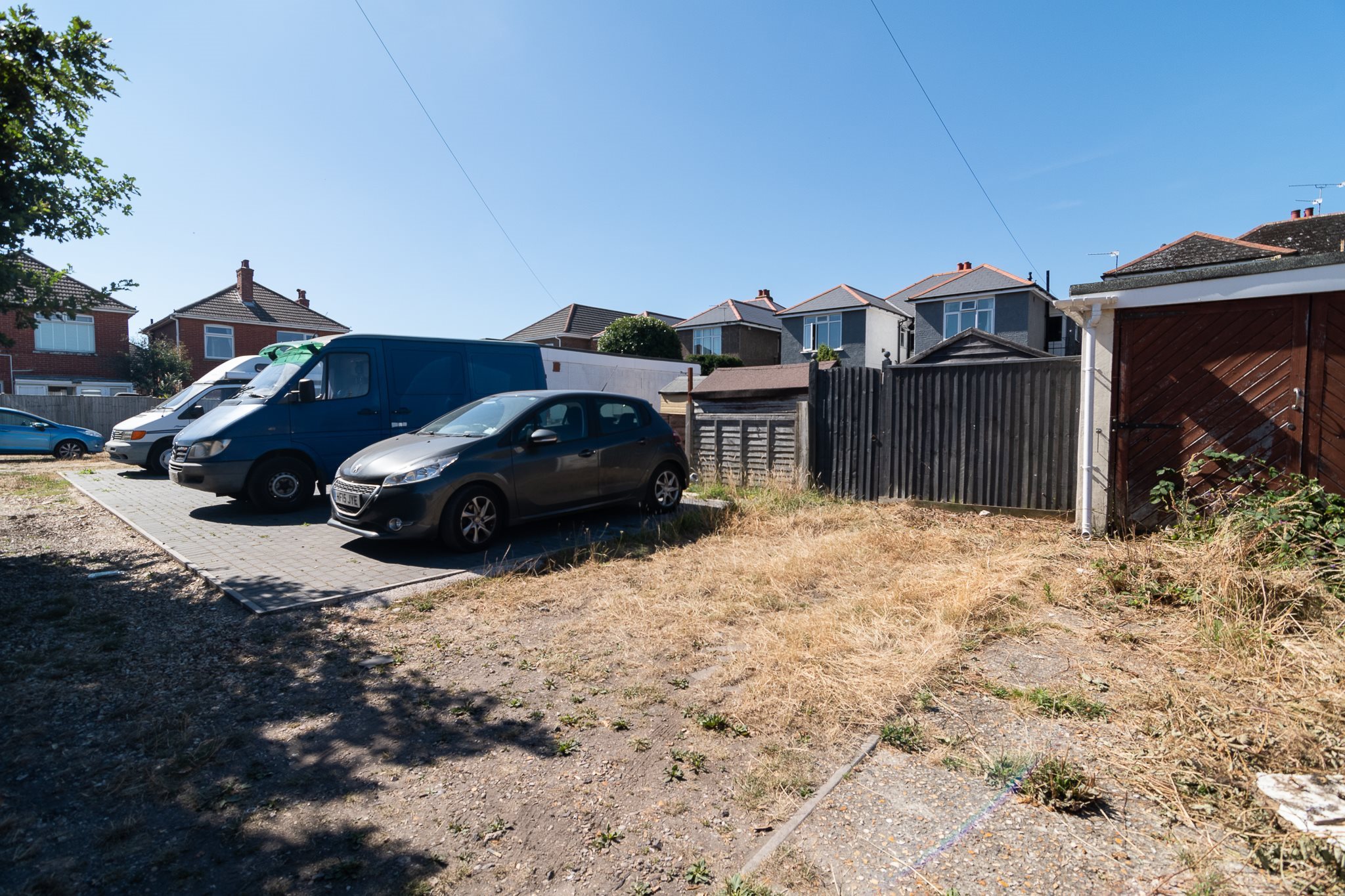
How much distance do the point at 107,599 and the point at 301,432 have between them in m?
4.02

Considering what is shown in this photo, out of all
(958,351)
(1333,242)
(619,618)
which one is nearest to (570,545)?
(619,618)

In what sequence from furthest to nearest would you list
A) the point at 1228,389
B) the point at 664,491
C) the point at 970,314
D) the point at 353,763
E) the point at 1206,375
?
the point at 970,314, the point at 664,491, the point at 1206,375, the point at 1228,389, the point at 353,763

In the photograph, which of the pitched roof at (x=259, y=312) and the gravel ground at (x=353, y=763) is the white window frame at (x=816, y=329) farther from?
the gravel ground at (x=353, y=763)

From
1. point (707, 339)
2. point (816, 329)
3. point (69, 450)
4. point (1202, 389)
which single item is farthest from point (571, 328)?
point (1202, 389)

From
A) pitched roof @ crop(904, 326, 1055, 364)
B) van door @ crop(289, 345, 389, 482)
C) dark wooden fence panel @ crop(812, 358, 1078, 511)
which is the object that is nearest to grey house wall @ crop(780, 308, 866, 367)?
pitched roof @ crop(904, 326, 1055, 364)

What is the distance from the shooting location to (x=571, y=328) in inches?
1674

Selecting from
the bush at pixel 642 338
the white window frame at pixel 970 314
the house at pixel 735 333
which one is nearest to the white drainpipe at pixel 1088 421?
the bush at pixel 642 338

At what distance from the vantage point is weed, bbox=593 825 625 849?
254 cm

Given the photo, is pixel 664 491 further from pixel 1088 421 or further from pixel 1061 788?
pixel 1061 788

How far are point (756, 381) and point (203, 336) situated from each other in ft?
106

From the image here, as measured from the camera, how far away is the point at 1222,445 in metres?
6.38

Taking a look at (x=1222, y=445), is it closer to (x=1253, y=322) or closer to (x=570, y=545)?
(x=1253, y=322)

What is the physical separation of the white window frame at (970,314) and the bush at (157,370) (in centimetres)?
3500

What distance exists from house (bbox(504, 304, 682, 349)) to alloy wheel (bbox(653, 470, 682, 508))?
3313 centimetres
